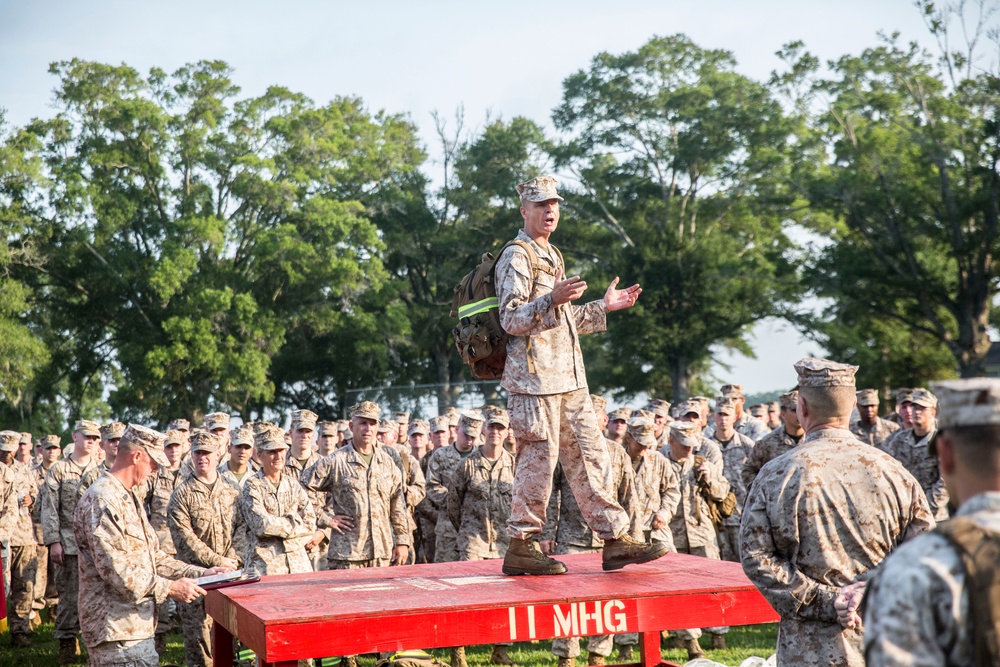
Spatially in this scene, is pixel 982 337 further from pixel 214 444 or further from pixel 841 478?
pixel 841 478

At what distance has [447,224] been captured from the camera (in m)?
54.3

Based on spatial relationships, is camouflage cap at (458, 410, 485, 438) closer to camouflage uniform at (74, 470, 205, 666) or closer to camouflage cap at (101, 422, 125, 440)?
camouflage cap at (101, 422, 125, 440)

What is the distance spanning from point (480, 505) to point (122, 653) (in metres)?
5.57

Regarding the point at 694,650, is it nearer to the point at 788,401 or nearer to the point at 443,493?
the point at 788,401

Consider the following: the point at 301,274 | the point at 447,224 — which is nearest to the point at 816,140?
the point at 447,224

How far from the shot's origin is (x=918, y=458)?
11719 mm

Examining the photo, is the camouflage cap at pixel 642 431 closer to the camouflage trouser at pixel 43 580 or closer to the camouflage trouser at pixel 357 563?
the camouflage trouser at pixel 357 563

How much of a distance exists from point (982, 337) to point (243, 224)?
2847 cm

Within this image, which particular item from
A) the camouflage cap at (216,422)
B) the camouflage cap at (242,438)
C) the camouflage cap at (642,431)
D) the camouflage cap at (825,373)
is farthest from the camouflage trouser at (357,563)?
the camouflage cap at (825,373)

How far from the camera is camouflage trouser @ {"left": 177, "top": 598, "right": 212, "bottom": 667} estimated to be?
33.7 feet

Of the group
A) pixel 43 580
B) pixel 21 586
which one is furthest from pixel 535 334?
pixel 43 580

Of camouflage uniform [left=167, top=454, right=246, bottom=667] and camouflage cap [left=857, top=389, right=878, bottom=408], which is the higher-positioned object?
camouflage cap [left=857, top=389, right=878, bottom=408]

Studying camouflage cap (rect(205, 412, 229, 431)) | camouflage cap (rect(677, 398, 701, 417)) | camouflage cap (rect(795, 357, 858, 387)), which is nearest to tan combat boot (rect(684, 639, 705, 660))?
camouflage cap (rect(677, 398, 701, 417))

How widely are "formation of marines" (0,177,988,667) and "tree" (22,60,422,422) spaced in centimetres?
2462
